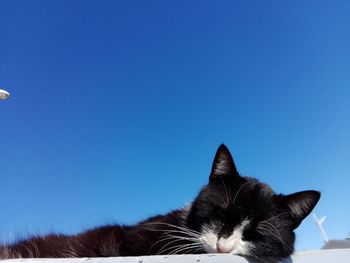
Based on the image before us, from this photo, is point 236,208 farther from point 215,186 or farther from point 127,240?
point 127,240

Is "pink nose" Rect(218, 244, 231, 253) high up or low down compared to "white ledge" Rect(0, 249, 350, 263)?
down

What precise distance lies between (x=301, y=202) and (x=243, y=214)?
403 mm

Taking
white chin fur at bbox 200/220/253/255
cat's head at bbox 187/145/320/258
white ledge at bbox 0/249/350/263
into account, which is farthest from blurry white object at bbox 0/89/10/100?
white ledge at bbox 0/249/350/263

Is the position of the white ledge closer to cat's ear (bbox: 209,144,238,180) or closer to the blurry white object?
cat's ear (bbox: 209,144,238,180)

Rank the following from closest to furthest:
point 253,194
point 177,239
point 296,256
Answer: point 296,256
point 177,239
point 253,194

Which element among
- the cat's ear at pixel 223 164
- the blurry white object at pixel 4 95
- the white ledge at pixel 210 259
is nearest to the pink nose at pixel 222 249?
the white ledge at pixel 210 259

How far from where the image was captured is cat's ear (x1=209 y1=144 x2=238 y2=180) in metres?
2.49

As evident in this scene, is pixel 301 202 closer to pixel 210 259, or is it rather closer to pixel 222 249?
pixel 222 249

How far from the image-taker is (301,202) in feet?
7.38

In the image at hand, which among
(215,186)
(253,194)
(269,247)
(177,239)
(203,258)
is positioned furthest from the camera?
(215,186)

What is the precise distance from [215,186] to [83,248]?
0.93 m

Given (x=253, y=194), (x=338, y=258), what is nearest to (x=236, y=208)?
(x=253, y=194)

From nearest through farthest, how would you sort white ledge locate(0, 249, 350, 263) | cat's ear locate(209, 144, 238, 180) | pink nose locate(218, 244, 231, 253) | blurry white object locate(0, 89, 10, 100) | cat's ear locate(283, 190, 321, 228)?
1. white ledge locate(0, 249, 350, 263)
2. pink nose locate(218, 244, 231, 253)
3. cat's ear locate(283, 190, 321, 228)
4. cat's ear locate(209, 144, 238, 180)
5. blurry white object locate(0, 89, 10, 100)

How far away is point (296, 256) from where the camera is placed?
4.73 ft
